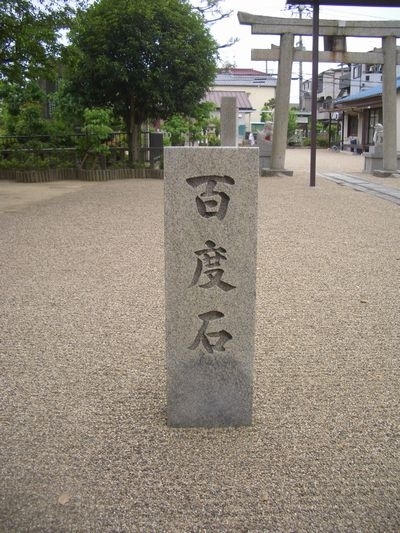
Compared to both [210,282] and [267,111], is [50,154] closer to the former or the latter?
[210,282]

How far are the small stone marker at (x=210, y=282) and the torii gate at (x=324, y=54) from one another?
460 inches

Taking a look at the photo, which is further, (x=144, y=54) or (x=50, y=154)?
(x=50, y=154)

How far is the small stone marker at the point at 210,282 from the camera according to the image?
2.72 m

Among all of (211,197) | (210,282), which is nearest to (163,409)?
(210,282)

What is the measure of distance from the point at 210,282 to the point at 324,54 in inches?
552

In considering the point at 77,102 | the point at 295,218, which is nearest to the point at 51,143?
the point at 77,102

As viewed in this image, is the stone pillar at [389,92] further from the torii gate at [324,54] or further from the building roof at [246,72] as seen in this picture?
the building roof at [246,72]

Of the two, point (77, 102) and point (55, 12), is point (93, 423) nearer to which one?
point (55, 12)

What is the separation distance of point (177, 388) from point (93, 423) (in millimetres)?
496

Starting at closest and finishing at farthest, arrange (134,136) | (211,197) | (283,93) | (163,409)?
(211,197)
(163,409)
(283,93)
(134,136)

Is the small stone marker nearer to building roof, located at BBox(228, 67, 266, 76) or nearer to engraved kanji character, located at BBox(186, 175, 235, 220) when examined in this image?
engraved kanji character, located at BBox(186, 175, 235, 220)

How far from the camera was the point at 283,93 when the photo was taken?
51.6 feet

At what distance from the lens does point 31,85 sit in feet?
54.6

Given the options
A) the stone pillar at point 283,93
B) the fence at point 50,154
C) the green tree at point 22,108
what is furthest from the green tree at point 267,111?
the fence at point 50,154
